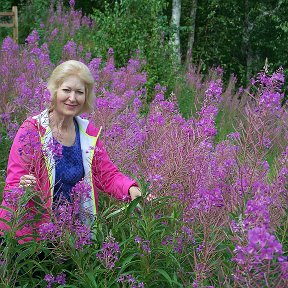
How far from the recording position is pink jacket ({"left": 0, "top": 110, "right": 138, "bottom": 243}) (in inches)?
115

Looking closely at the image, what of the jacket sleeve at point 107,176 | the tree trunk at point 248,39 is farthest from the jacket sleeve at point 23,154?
the tree trunk at point 248,39

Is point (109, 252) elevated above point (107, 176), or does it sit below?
above

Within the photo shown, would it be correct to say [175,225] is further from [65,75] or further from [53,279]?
[65,75]

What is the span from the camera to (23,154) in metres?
2.93

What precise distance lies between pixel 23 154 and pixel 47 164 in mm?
151

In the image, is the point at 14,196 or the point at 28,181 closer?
the point at 14,196

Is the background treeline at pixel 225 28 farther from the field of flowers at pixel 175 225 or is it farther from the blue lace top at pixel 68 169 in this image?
the field of flowers at pixel 175 225

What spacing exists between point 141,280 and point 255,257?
114cm

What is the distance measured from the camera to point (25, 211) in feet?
9.03

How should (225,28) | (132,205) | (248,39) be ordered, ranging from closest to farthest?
(132,205), (248,39), (225,28)

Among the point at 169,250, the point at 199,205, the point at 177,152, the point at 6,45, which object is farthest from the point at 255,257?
the point at 6,45

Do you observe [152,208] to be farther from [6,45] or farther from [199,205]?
[6,45]

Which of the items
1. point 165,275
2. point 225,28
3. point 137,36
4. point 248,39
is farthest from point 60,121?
point 225,28

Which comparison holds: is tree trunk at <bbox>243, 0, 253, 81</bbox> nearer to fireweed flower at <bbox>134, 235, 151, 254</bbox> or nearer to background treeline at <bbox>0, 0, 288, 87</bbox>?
background treeline at <bbox>0, 0, 288, 87</bbox>
